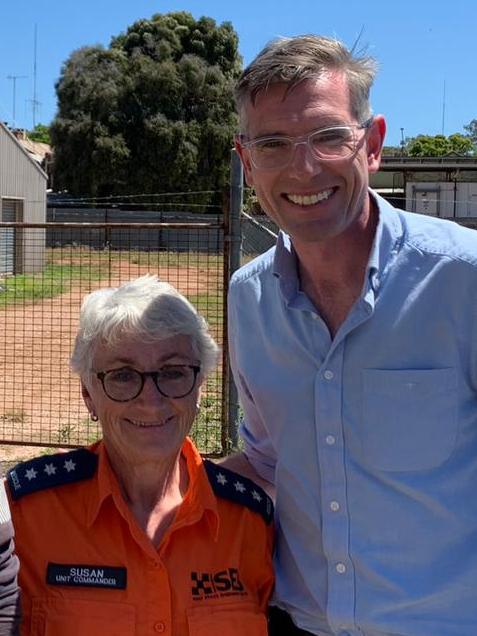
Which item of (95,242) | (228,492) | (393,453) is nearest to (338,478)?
(393,453)

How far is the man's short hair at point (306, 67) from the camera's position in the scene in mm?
2123

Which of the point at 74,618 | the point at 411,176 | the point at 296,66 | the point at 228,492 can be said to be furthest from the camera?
the point at 411,176

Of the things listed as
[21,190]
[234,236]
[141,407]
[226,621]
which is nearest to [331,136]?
[141,407]

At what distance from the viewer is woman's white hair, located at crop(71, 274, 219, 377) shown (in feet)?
8.16

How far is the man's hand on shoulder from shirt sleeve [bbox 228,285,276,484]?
0.01 metres

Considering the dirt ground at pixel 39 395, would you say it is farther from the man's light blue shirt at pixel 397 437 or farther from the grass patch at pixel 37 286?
the man's light blue shirt at pixel 397 437

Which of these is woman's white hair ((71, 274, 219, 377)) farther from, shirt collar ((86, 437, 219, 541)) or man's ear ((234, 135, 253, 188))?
man's ear ((234, 135, 253, 188))

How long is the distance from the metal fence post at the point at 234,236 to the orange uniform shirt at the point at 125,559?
11.7 ft

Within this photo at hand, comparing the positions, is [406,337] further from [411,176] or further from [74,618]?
[411,176]

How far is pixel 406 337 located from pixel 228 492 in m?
0.75

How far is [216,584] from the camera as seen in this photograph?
2.37 metres

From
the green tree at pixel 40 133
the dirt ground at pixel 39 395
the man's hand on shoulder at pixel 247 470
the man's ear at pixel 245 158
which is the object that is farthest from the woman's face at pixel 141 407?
the green tree at pixel 40 133

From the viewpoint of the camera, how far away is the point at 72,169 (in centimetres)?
4066

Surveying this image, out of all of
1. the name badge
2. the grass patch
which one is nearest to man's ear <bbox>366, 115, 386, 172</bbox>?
the name badge
